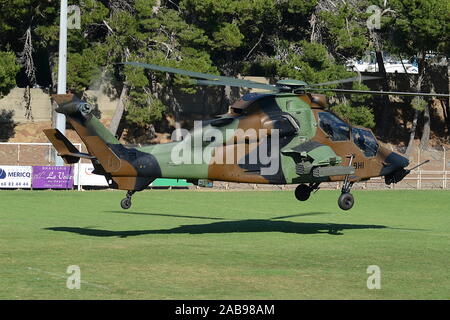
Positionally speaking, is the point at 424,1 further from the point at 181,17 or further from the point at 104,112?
the point at 104,112

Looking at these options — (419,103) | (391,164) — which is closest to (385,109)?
(419,103)

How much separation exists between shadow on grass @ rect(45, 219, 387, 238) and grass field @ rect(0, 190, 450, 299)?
39 millimetres

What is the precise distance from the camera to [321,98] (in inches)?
1135

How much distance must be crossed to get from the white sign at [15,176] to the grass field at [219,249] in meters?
7.20

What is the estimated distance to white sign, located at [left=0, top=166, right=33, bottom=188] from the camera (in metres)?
53.2

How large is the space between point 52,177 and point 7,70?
1114 cm

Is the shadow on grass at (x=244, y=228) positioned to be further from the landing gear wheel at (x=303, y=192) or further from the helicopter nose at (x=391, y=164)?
the helicopter nose at (x=391, y=164)

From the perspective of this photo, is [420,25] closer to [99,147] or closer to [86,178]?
[86,178]

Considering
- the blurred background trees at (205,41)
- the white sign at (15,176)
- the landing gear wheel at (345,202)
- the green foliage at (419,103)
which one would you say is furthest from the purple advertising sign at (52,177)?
the green foliage at (419,103)

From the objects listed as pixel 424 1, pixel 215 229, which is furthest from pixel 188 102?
pixel 215 229

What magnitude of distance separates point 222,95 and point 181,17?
7011 mm

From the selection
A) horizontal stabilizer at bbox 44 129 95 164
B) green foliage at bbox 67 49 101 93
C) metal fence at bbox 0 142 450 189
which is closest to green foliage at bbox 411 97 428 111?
metal fence at bbox 0 142 450 189

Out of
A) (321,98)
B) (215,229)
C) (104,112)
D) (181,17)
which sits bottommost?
(215,229)

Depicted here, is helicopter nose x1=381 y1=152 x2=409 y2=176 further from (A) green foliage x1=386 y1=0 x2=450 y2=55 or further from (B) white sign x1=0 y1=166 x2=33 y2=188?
(A) green foliage x1=386 y1=0 x2=450 y2=55
